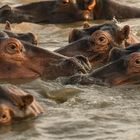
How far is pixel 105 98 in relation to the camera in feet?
27.8

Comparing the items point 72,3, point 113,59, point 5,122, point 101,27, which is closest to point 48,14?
point 72,3

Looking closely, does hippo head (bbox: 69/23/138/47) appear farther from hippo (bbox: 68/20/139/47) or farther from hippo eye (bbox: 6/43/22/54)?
hippo eye (bbox: 6/43/22/54)

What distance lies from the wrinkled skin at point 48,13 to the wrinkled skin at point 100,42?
452 cm

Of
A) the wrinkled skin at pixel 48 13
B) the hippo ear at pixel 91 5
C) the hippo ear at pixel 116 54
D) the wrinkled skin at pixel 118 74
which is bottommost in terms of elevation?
the wrinkled skin at pixel 48 13

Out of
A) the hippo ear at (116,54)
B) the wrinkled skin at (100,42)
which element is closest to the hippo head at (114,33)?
the wrinkled skin at (100,42)

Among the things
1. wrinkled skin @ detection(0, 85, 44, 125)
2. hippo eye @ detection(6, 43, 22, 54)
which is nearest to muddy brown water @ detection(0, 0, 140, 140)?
wrinkled skin @ detection(0, 85, 44, 125)

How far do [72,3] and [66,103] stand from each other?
699cm

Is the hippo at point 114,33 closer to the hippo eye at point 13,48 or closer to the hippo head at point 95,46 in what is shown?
the hippo head at point 95,46

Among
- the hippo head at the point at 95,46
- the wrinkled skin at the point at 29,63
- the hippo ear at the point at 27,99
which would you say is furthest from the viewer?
the hippo head at the point at 95,46

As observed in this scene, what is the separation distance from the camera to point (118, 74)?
9.02 meters

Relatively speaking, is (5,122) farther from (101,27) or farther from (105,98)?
(101,27)

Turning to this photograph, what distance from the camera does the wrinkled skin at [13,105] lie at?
729 centimetres

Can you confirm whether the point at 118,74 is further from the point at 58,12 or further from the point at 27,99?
the point at 58,12

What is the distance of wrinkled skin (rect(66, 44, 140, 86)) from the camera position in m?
9.01
